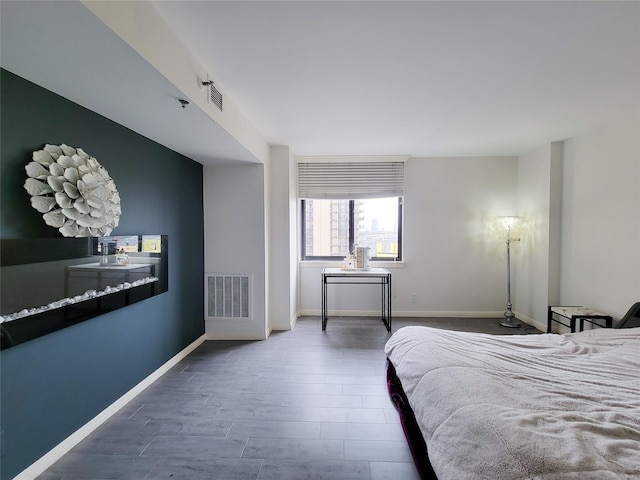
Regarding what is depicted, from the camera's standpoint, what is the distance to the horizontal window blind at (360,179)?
169 inches

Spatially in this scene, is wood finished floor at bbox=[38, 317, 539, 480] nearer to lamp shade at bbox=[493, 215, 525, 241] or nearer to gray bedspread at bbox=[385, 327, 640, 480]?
gray bedspread at bbox=[385, 327, 640, 480]

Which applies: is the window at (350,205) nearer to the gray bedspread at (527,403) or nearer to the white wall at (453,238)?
the white wall at (453,238)

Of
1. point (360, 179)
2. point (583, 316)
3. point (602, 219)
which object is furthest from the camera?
point (360, 179)

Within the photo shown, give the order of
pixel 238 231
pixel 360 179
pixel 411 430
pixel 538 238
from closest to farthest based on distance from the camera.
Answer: pixel 411 430 → pixel 238 231 → pixel 538 238 → pixel 360 179

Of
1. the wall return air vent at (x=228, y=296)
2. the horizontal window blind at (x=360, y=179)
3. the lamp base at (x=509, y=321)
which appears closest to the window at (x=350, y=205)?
the horizontal window blind at (x=360, y=179)

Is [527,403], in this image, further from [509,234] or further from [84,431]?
[509,234]

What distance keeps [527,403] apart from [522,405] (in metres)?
0.04

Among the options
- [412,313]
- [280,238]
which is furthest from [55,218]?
[412,313]

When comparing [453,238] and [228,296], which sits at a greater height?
[453,238]

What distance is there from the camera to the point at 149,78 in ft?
4.85

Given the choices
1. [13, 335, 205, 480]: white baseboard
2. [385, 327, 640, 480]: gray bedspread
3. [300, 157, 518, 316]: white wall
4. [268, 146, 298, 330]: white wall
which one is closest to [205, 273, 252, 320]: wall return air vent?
[268, 146, 298, 330]: white wall

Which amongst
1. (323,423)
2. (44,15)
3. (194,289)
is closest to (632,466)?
(323,423)

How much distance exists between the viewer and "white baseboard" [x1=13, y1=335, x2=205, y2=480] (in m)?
1.56

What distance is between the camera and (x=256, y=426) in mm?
1958
